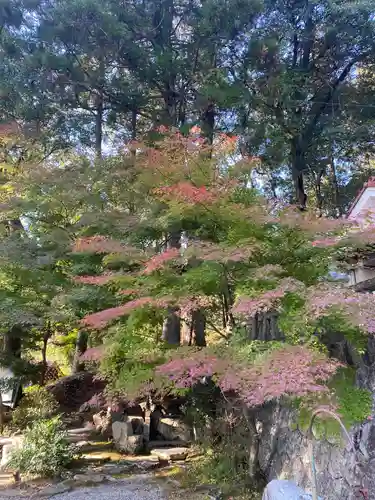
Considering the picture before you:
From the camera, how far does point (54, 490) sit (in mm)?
5750

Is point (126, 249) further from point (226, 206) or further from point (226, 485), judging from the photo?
point (226, 485)

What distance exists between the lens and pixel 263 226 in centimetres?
500

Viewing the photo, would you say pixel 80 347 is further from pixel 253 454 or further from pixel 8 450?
pixel 253 454

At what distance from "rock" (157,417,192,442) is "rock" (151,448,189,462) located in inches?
18.6

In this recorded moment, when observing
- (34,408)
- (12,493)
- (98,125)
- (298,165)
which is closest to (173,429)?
(12,493)

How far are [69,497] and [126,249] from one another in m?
3.57

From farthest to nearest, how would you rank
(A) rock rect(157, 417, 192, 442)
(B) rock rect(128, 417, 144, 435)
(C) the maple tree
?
1. (B) rock rect(128, 417, 144, 435)
2. (A) rock rect(157, 417, 192, 442)
3. (C) the maple tree

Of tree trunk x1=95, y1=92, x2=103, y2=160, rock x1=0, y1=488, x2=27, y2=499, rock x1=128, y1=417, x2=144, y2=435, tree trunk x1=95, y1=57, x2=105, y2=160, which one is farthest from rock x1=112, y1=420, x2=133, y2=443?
tree trunk x1=95, y1=92, x2=103, y2=160

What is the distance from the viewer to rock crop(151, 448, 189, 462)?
6.98 m

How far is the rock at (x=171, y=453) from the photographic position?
6984 millimetres

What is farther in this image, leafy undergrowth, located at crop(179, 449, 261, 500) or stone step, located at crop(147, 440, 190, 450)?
stone step, located at crop(147, 440, 190, 450)

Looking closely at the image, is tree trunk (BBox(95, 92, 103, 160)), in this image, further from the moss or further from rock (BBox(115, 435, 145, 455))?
the moss

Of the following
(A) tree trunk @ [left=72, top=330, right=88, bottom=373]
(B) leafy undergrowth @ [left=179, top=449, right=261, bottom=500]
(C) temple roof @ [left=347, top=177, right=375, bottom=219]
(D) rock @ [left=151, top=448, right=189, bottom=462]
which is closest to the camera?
(B) leafy undergrowth @ [left=179, top=449, right=261, bottom=500]

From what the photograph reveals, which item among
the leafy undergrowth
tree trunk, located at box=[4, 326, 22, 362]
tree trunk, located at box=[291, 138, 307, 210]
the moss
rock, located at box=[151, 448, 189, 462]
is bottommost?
rock, located at box=[151, 448, 189, 462]
